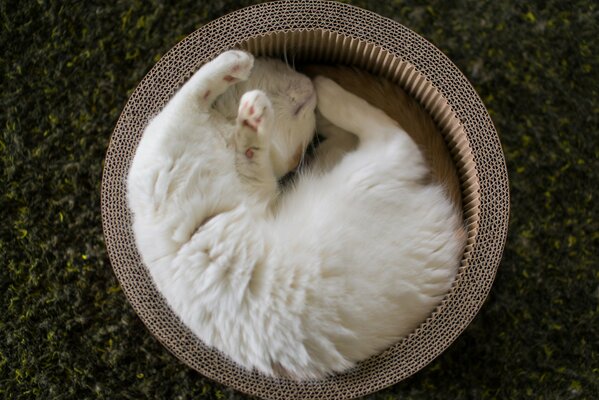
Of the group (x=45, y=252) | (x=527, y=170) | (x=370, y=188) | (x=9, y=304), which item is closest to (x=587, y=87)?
(x=527, y=170)

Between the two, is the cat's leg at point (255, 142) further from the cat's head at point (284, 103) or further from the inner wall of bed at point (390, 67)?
the inner wall of bed at point (390, 67)

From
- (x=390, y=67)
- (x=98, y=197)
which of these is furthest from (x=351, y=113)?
(x=98, y=197)

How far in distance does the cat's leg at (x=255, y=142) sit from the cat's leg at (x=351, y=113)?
0.50 ft

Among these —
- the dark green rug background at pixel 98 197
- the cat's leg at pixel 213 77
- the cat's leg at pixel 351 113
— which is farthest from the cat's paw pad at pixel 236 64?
the dark green rug background at pixel 98 197

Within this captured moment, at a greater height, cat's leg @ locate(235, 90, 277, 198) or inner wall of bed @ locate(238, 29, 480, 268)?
inner wall of bed @ locate(238, 29, 480, 268)

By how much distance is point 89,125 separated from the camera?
52.2 inches

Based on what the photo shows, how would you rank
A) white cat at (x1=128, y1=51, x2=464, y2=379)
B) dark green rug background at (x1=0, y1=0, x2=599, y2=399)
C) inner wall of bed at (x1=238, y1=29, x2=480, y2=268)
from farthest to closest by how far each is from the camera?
dark green rug background at (x1=0, y1=0, x2=599, y2=399)
inner wall of bed at (x1=238, y1=29, x2=480, y2=268)
white cat at (x1=128, y1=51, x2=464, y2=379)

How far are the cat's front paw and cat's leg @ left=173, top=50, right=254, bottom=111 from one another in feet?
0.17

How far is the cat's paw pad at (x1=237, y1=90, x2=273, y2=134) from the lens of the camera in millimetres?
962

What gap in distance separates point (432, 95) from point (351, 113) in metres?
0.17

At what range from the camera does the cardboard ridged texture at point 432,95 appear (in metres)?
1.01

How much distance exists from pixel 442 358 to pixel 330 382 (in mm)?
386

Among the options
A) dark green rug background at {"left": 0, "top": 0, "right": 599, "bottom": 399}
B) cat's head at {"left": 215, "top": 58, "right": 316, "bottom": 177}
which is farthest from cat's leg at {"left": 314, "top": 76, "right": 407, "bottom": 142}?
dark green rug background at {"left": 0, "top": 0, "right": 599, "bottom": 399}

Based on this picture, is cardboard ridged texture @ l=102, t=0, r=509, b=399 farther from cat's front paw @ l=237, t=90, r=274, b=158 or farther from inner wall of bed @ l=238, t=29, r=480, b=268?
cat's front paw @ l=237, t=90, r=274, b=158
